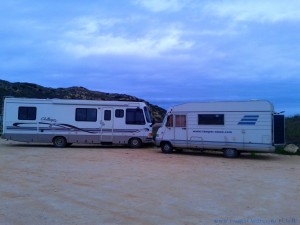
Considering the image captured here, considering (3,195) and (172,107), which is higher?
(172,107)

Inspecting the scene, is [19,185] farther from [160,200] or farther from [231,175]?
[231,175]

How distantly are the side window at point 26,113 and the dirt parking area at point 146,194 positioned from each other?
25.9ft

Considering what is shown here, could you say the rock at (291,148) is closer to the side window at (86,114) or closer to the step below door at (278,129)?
the step below door at (278,129)

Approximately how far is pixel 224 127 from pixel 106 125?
730cm

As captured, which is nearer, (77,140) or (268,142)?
(268,142)

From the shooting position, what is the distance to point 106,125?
21219mm

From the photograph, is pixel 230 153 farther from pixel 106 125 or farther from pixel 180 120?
pixel 106 125

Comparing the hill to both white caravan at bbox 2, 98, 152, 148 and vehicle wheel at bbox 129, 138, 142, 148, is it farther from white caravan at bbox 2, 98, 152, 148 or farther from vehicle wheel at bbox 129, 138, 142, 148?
vehicle wheel at bbox 129, 138, 142, 148

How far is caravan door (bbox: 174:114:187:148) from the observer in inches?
721

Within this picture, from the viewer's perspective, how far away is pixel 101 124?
21203 millimetres

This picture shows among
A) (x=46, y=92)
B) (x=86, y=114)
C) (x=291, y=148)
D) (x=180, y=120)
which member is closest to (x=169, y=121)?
(x=180, y=120)

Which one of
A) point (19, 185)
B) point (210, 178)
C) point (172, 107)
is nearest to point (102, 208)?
point (19, 185)

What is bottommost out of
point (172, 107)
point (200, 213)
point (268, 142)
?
point (200, 213)

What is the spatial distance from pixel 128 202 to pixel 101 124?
46.1 ft
